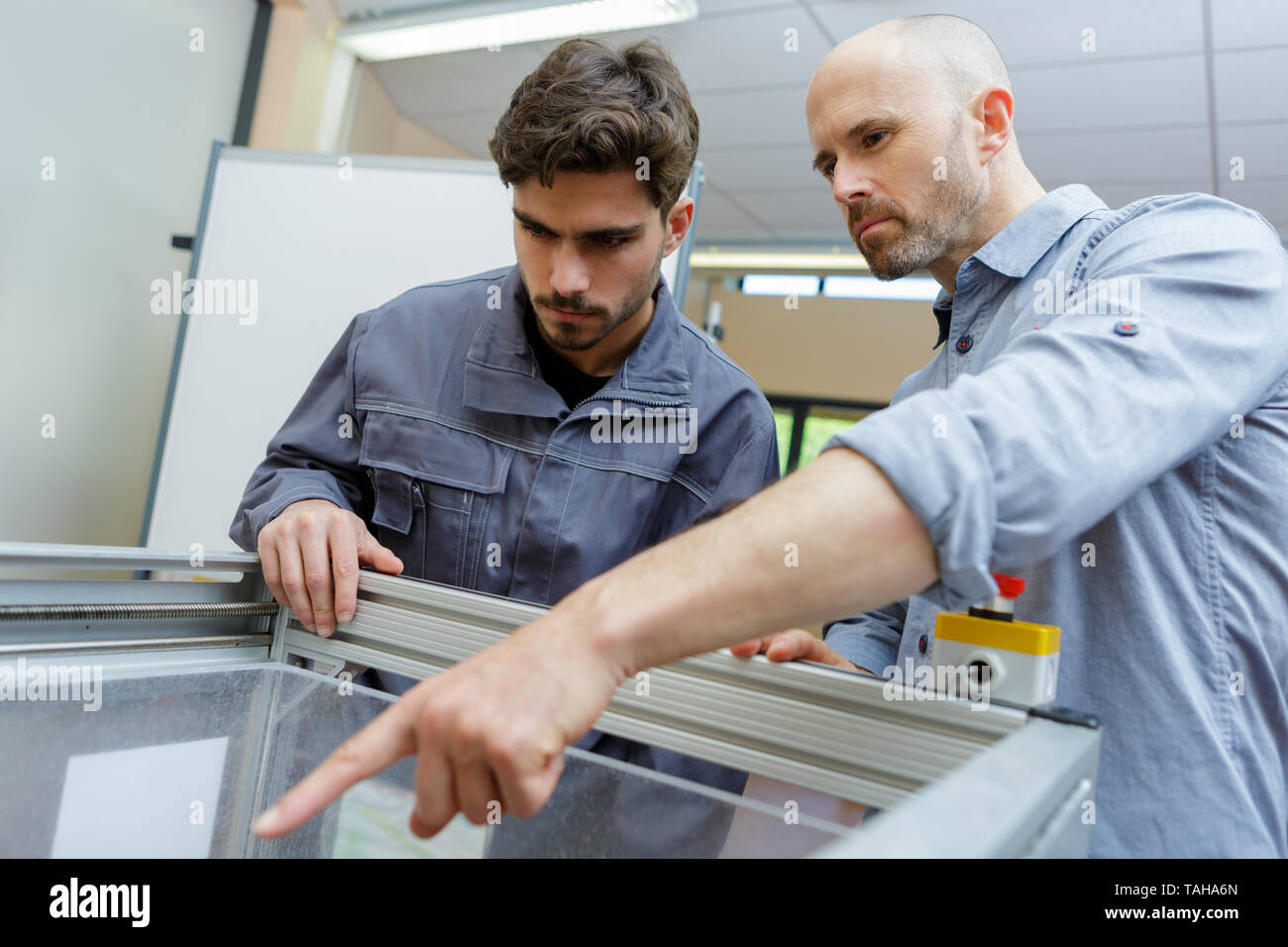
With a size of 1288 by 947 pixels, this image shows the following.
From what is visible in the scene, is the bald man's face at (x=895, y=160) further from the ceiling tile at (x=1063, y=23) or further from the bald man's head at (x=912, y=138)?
the ceiling tile at (x=1063, y=23)

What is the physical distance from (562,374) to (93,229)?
1.95 metres

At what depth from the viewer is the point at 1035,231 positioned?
0.95 m

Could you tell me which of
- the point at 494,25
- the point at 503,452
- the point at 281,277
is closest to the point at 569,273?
the point at 503,452

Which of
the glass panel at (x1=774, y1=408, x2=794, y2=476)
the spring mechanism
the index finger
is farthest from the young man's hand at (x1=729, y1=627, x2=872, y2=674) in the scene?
the glass panel at (x1=774, y1=408, x2=794, y2=476)

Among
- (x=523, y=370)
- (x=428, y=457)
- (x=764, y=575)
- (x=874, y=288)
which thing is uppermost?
(x=874, y=288)

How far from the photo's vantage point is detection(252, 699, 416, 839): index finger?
1.41 feet

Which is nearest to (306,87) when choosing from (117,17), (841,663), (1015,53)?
(117,17)

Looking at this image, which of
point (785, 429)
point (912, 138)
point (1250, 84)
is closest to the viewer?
point (912, 138)

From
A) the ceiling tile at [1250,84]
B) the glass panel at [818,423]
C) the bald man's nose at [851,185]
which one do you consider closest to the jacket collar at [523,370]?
the bald man's nose at [851,185]

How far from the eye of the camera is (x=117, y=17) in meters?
2.50

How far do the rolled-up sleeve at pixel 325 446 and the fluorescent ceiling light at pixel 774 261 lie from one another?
409 cm

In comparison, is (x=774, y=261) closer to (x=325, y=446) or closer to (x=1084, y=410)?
(x=325, y=446)

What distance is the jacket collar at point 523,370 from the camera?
1.15 meters

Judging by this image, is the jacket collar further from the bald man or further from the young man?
the bald man
